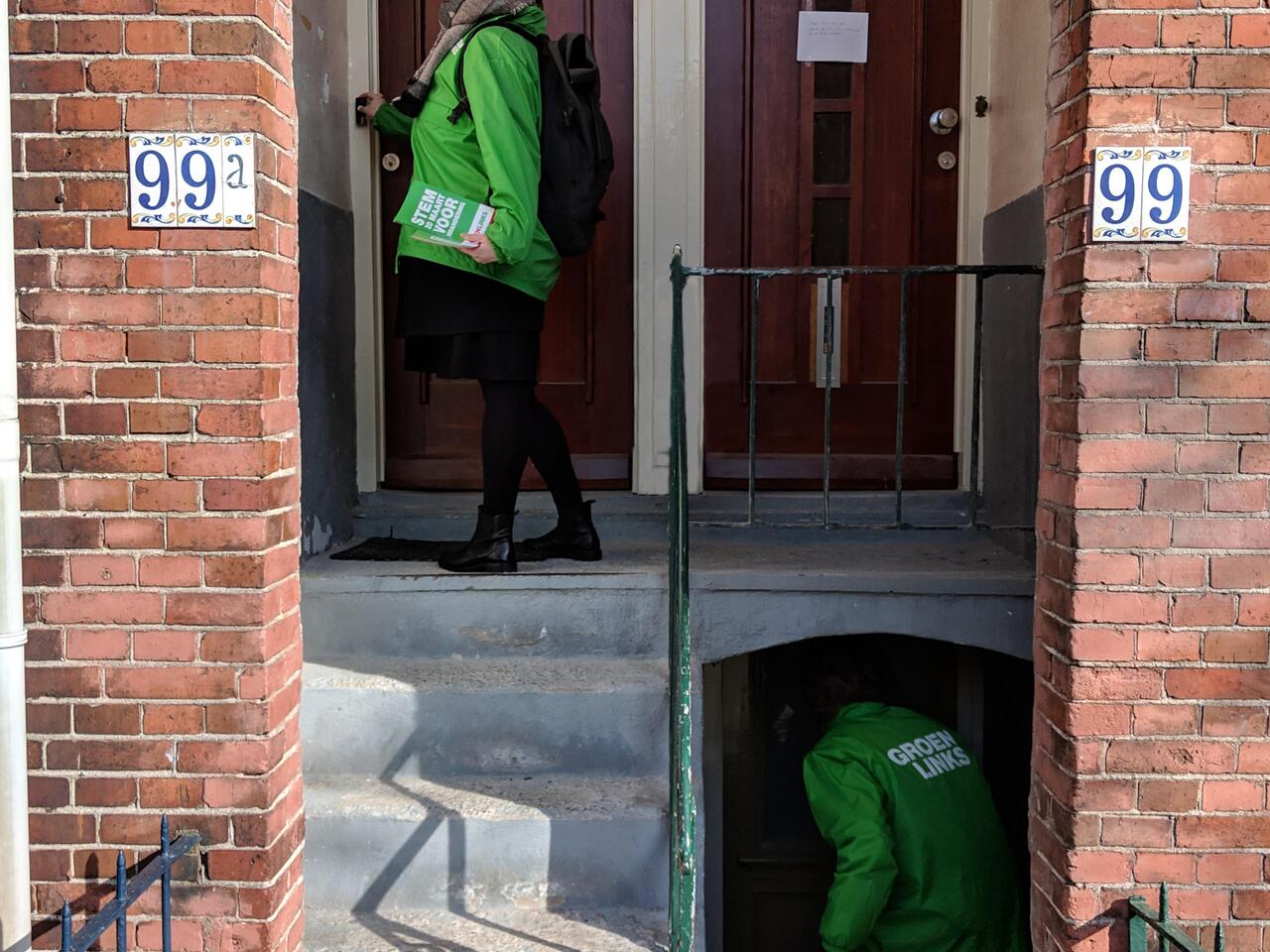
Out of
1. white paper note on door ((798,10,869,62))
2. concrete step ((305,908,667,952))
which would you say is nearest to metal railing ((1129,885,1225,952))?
concrete step ((305,908,667,952))

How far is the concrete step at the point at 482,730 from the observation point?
3.09 metres

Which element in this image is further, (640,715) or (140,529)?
(640,715)

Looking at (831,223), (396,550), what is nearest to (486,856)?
(396,550)

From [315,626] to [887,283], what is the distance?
2.33m

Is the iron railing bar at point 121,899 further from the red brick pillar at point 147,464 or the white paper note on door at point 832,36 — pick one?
the white paper note on door at point 832,36

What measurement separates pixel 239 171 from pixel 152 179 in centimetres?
16

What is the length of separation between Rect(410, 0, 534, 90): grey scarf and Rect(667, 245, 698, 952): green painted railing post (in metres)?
0.86

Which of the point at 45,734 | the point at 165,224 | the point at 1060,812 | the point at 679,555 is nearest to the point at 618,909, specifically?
the point at 679,555

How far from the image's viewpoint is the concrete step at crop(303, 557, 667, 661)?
3383 millimetres

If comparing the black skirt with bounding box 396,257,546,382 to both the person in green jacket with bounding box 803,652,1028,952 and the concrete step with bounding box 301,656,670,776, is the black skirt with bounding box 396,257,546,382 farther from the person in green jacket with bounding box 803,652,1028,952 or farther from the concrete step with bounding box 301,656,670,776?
the person in green jacket with bounding box 803,652,1028,952

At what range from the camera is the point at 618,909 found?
280 cm

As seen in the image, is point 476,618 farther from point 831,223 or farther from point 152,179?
point 831,223

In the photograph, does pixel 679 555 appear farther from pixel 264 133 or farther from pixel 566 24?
pixel 566 24

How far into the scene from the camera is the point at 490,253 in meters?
3.28
